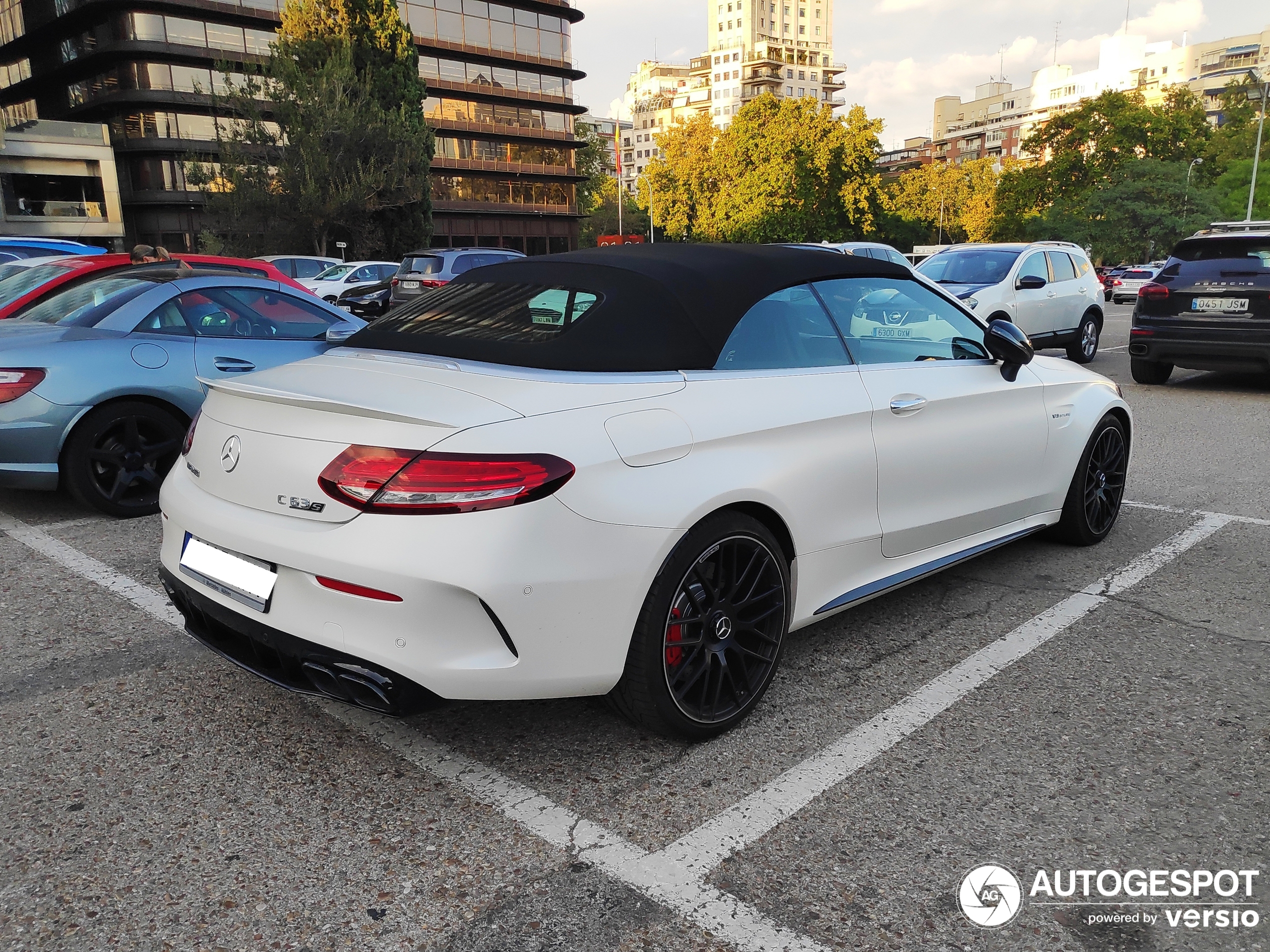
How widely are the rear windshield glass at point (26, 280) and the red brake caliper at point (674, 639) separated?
6.86 m

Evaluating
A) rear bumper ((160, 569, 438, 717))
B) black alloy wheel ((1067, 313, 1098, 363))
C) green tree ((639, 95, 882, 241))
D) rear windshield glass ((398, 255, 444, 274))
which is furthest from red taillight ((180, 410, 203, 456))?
green tree ((639, 95, 882, 241))

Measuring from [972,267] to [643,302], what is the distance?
11.2m

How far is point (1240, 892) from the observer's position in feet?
7.78

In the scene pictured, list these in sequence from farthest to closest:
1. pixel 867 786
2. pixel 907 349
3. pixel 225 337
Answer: pixel 225 337 < pixel 907 349 < pixel 867 786

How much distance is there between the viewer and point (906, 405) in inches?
145

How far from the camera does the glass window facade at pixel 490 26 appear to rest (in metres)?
64.2

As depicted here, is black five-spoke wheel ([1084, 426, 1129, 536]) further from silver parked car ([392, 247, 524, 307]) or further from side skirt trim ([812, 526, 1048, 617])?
silver parked car ([392, 247, 524, 307])

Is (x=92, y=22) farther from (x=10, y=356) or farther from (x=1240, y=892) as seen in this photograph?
(x=1240, y=892)

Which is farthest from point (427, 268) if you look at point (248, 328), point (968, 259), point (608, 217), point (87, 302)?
point (608, 217)

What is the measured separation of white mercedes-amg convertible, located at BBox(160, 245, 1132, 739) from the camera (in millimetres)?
Result: 2535

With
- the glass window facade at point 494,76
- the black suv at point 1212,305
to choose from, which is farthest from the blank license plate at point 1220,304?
the glass window facade at point 494,76

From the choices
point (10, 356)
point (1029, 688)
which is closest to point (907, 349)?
point (1029, 688)

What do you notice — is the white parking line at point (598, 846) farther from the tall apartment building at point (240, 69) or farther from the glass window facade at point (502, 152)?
the glass window facade at point (502, 152)

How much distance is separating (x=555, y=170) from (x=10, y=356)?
71.3m
